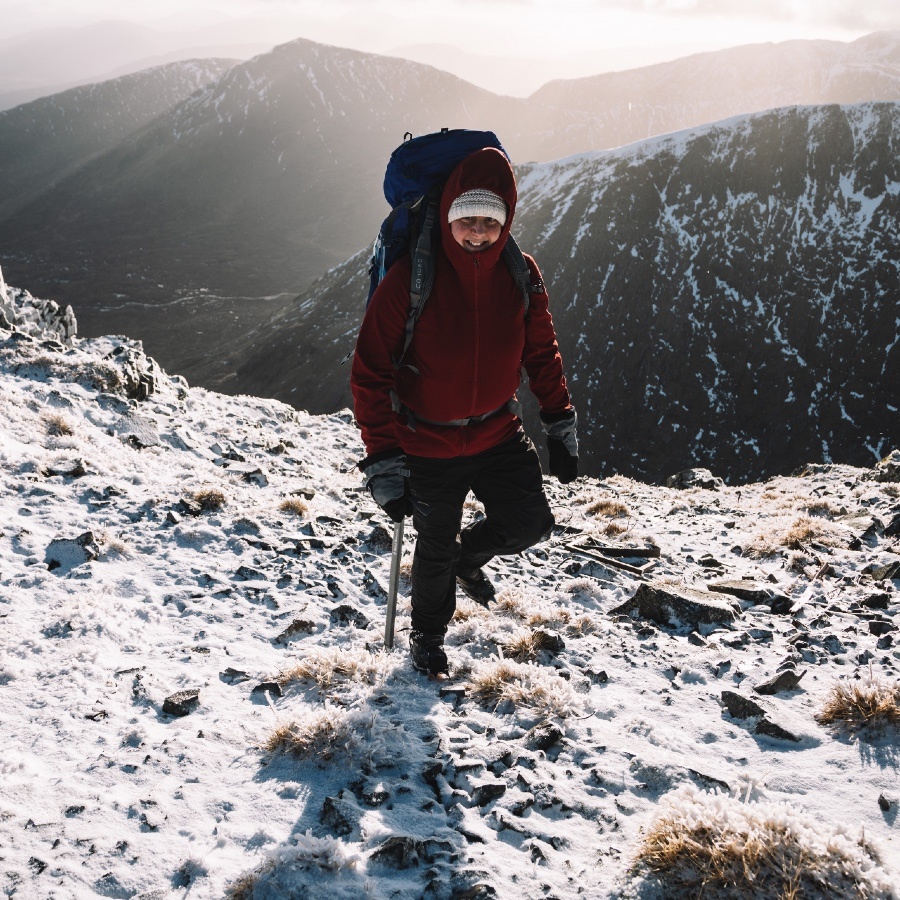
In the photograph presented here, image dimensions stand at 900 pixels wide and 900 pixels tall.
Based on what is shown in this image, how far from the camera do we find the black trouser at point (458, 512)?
14.8ft

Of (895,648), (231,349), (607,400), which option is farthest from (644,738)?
(231,349)

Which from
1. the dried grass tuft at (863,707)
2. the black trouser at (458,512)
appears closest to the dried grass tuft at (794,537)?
the dried grass tuft at (863,707)

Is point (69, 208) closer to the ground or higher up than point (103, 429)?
higher up

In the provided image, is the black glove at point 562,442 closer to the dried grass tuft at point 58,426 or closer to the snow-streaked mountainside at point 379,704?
the snow-streaked mountainside at point 379,704

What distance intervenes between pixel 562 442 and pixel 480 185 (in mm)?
2288

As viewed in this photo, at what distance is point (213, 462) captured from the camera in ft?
34.2

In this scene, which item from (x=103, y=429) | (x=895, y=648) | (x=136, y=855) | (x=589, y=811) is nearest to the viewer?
(x=136, y=855)

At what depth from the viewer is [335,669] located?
455 cm

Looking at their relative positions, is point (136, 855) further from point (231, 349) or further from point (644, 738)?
point (231, 349)

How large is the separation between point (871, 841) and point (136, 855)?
340cm

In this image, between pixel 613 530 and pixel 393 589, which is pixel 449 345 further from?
pixel 613 530

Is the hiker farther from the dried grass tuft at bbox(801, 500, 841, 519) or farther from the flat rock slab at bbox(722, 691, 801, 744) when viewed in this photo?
the dried grass tuft at bbox(801, 500, 841, 519)

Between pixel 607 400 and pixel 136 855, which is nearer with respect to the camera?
pixel 136 855

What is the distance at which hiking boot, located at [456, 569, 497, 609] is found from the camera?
5508mm
